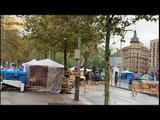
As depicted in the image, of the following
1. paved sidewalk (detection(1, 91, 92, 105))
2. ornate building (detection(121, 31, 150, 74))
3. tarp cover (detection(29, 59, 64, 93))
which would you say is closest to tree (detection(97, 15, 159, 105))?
paved sidewalk (detection(1, 91, 92, 105))

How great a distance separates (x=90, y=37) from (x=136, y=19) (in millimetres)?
→ 6522

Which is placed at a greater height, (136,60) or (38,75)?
(136,60)

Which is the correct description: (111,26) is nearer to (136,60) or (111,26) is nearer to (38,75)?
(38,75)

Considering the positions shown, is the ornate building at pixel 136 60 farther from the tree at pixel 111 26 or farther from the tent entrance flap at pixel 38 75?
the tree at pixel 111 26

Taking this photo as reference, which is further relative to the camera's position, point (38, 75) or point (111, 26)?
point (38, 75)

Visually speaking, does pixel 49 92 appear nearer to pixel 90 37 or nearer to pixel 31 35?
pixel 31 35

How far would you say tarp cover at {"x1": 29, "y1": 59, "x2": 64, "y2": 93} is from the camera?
101 ft

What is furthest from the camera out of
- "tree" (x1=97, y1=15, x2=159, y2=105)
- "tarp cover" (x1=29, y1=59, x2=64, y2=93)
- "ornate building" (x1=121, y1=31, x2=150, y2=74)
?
"ornate building" (x1=121, y1=31, x2=150, y2=74)

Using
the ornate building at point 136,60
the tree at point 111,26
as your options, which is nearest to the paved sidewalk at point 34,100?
the tree at point 111,26

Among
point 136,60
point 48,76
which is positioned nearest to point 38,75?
point 48,76

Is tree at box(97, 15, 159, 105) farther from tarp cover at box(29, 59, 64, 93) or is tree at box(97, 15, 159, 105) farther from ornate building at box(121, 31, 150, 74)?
ornate building at box(121, 31, 150, 74)

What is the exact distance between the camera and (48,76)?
102ft
